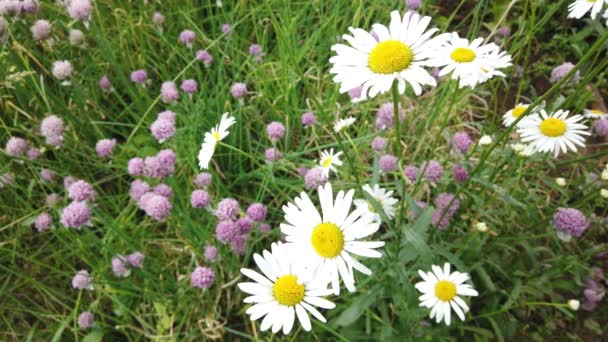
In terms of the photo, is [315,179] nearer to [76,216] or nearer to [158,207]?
[158,207]

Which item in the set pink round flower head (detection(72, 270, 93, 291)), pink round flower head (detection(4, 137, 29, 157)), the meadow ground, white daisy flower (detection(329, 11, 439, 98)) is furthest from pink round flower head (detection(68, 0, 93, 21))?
white daisy flower (detection(329, 11, 439, 98))

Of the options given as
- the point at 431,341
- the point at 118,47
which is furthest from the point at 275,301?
the point at 118,47

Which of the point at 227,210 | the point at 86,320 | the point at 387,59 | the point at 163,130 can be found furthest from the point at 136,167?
the point at 387,59

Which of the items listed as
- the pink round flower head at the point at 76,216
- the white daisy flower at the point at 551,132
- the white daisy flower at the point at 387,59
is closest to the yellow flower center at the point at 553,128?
the white daisy flower at the point at 551,132

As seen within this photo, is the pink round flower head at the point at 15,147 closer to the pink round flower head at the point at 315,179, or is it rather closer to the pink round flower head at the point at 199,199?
the pink round flower head at the point at 199,199

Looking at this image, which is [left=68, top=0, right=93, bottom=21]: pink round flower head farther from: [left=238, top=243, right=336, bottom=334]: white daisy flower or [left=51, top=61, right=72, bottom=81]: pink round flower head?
[left=238, top=243, right=336, bottom=334]: white daisy flower
